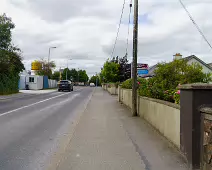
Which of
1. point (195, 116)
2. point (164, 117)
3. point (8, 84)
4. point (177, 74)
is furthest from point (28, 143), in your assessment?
point (8, 84)

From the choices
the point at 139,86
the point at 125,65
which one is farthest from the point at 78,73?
the point at 139,86

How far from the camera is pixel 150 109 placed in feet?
34.5

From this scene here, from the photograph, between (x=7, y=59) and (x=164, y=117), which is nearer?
(x=164, y=117)

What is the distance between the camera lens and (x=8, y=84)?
114 ft

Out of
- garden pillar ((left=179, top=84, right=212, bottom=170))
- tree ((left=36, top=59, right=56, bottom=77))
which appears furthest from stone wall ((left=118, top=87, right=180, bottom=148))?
tree ((left=36, top=59, right=56, bottom=77))

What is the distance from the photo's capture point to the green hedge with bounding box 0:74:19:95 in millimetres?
33281

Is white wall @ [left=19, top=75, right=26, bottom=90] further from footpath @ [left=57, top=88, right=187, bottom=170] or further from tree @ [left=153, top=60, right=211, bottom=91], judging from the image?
footpath @ [left=57, top=88, right=187, bottom=170]

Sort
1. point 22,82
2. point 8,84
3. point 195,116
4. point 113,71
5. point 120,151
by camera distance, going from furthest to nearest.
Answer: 1. point 22,82
2. point 113,71
3. point 8,84
4. point 120,151
5. point 195,116

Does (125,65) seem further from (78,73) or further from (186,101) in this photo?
(78,73)

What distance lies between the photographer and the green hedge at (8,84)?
1310 inches

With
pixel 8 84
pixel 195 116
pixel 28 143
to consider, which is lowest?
pixel 28 143

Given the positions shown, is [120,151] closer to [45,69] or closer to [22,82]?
[22,82]

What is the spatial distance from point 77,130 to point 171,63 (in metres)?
4.96

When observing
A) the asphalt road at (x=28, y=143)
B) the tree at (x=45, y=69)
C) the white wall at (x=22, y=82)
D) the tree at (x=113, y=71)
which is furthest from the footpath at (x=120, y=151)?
the tree at (x=45, y=69)
